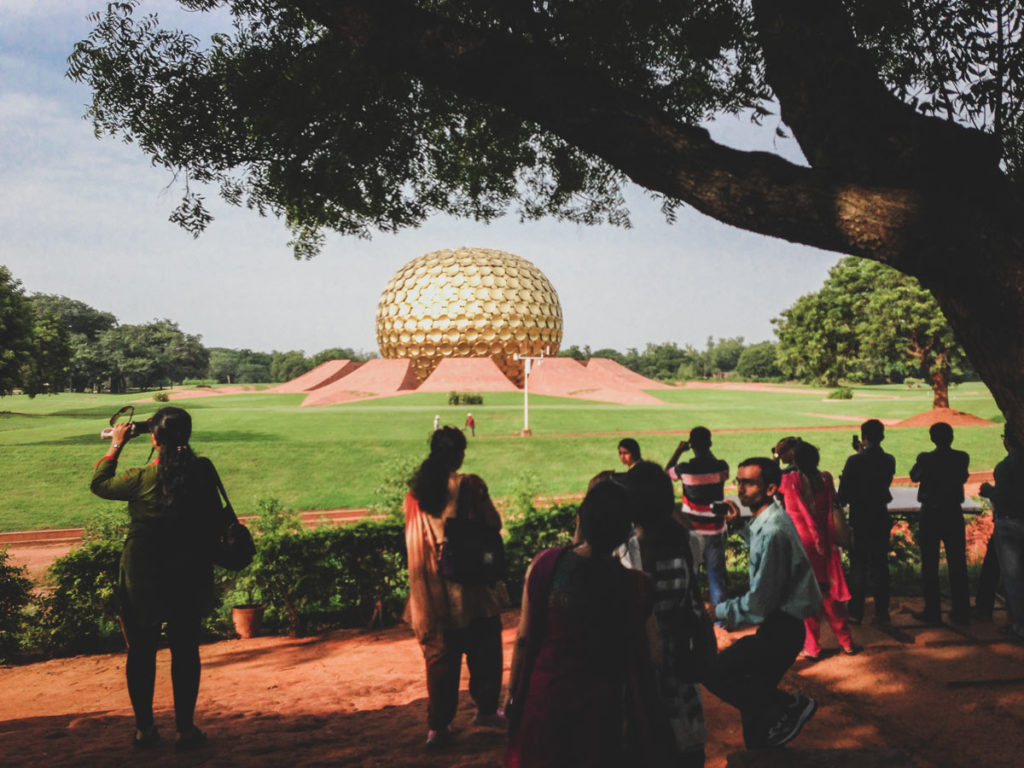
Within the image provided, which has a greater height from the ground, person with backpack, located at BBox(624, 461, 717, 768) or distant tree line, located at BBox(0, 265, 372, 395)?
distant tree line, located at BBox(0, 265, 372, 395)

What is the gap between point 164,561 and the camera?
3.12 m

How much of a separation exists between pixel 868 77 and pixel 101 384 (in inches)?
2384

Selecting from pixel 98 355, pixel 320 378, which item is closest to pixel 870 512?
pixel 320 378

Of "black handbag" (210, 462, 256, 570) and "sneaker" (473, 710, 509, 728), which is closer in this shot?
"black handbag" (210, 462, 256, 570)

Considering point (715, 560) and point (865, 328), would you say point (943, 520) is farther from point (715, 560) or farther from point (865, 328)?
point (865, 328)

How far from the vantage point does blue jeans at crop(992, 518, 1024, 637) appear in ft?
15.0

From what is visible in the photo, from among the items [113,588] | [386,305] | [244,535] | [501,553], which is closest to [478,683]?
[501,553]

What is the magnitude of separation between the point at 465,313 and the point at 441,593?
37872 mm

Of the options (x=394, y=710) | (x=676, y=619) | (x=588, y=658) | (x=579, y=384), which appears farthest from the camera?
(x=579, y=384)

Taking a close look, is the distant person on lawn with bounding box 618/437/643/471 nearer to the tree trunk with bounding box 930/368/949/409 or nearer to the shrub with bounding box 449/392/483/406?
the shrub with bounding box 449/392/483/406

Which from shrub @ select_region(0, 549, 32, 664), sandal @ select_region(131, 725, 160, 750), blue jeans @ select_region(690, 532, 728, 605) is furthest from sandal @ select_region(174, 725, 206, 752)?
blue jeans @ select_region(690, 532, 728, 605)

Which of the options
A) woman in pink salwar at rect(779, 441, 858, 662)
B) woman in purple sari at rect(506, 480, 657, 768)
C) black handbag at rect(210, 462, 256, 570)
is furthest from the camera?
woman in pink salwar at rect(779, 441, 858, 662)

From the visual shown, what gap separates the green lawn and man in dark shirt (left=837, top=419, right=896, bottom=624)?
3.40 m

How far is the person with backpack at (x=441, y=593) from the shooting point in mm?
3186
